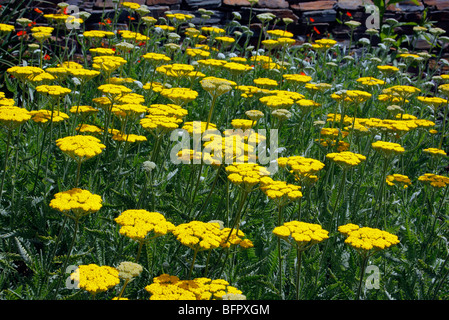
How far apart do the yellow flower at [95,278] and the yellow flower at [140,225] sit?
12 cm

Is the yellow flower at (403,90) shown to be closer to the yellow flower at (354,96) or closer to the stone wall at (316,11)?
the yellow flower at (354,96)

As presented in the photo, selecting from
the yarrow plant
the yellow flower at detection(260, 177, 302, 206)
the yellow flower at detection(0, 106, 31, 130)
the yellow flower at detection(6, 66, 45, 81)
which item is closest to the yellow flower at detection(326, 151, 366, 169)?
the yarrow plant

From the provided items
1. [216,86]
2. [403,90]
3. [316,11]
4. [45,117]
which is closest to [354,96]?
[403,90]

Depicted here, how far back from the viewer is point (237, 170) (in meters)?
1.80

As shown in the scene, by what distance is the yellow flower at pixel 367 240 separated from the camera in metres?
1.64

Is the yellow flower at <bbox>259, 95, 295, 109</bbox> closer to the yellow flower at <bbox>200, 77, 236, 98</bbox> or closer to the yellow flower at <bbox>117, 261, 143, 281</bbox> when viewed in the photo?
the yellow flower at <bbox>200, 77, 236, 98</bbox>

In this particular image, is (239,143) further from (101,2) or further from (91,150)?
(101,2)

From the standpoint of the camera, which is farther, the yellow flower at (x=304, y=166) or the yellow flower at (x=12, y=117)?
the yellow flower at (x=304, y=166)

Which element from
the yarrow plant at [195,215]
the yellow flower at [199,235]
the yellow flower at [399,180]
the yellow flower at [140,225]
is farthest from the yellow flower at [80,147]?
the yellow flower at [399,180]

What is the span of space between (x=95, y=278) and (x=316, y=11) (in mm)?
5820
